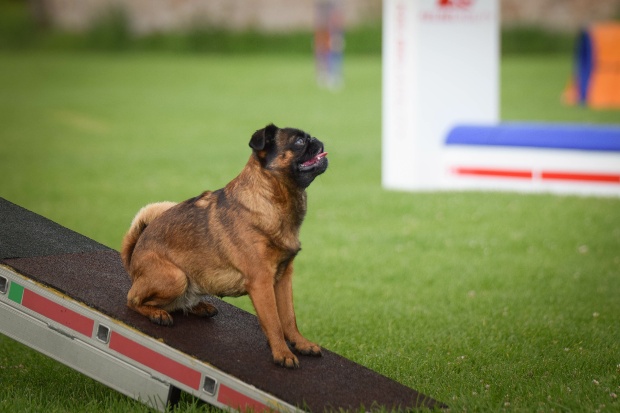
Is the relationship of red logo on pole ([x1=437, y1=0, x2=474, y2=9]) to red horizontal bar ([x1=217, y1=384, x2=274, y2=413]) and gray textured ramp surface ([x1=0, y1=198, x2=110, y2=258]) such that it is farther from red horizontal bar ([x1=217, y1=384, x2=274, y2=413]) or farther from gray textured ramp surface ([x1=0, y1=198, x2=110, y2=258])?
red horizontal bar ([x1=217, y1=384, x2=274, y2=413])

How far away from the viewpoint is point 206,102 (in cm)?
2297

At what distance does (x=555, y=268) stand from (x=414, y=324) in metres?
2.08

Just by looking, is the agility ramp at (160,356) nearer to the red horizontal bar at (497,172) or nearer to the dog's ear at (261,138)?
the dog's ear at (261,138)

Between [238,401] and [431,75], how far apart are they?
7.81 meters

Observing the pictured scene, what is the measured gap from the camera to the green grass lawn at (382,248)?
5320mm

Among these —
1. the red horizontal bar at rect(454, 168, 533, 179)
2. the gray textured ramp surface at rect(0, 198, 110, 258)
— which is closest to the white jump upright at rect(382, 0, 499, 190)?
the red horizontal bar at rect(454, 168, 533, 179)

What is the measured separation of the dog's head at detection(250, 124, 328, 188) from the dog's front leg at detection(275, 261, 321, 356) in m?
0.46

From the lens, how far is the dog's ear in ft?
15.3

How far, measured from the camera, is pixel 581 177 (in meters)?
11.2

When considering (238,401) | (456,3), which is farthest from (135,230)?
(456,3)

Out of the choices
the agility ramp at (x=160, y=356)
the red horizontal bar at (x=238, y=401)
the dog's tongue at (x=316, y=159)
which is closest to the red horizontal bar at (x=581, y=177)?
the agility ramp at (x=160, y=356)

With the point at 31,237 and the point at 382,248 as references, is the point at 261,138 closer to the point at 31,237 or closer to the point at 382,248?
the point at 31,237

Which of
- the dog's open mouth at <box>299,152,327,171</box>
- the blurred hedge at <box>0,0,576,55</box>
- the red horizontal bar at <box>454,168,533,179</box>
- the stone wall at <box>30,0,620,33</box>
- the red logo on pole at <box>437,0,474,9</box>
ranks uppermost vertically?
the dog's open mouth at <box>299,152,327,171</box>

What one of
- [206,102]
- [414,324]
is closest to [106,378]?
[414,324]
